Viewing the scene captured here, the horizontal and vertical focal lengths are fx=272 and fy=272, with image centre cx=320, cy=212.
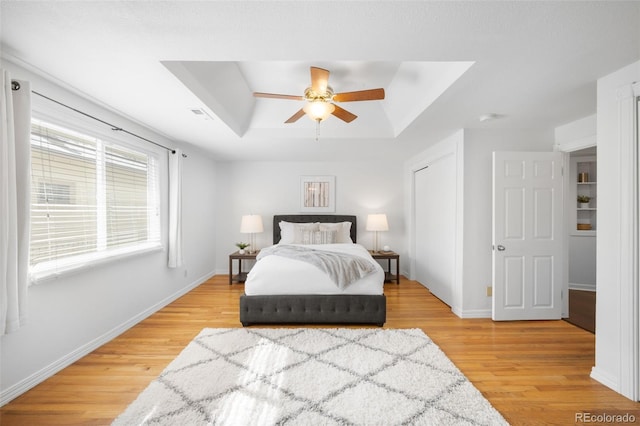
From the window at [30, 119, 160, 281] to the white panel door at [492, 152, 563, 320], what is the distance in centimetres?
420

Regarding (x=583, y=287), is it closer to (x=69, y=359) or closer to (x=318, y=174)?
(x=318, y=174)

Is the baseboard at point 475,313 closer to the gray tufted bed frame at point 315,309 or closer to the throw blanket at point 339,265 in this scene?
the gray tufted bed frame at point 315,309

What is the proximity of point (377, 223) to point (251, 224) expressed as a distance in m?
2.30

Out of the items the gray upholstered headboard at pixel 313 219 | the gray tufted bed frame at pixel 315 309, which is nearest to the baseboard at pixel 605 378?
the gray tufted bed frame at pixel 315 309

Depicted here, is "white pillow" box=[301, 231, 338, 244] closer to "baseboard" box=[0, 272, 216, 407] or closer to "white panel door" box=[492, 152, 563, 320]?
"baseboard" box=[0, 272, 216, 407]

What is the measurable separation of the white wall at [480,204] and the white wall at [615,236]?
121 centimetres

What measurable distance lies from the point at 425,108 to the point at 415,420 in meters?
2.53

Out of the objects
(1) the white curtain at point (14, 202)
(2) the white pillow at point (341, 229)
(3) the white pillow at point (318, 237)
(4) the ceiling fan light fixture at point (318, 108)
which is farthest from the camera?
(2) the white pillow at point (341, 229)

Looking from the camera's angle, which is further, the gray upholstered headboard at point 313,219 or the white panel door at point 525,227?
the gray upholstered headboard at point 313,219

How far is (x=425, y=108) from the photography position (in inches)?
104

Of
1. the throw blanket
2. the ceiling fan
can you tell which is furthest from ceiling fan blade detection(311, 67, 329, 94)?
the throw blanket

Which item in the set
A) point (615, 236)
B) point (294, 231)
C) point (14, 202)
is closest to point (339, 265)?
point (294, 231)

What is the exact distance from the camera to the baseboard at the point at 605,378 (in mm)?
1996

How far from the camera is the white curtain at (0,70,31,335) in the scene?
1.66 m
